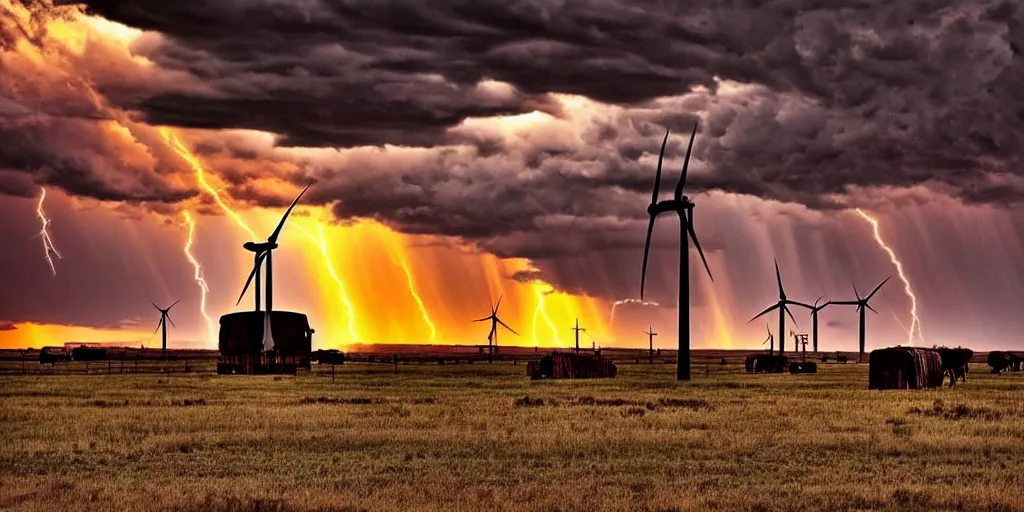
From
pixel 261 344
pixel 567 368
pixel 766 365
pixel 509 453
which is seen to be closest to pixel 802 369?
pixel 766 365

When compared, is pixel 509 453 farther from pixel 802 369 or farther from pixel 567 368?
pixel 802 369

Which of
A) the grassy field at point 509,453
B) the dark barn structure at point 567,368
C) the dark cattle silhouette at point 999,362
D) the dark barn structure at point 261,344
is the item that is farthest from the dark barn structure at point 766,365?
the grassy field at point 509,453

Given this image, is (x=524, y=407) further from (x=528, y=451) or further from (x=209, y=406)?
(x=528, y=451)

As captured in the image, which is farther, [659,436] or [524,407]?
[524,407]

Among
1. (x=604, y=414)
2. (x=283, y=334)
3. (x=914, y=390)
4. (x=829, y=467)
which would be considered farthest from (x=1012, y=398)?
(x=283, y=334)

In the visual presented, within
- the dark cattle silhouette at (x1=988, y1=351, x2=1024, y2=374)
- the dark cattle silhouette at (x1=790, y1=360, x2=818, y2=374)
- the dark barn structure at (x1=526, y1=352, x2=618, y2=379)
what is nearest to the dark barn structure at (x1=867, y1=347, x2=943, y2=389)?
the dark barn structure at (x1=526, y1=352, x2=618, y2=379)

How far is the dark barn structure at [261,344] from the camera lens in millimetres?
117250

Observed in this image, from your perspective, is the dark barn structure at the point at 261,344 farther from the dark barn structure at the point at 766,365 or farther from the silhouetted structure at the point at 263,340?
the dark barn structure at the point at 766,365

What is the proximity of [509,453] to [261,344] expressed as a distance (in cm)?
8925

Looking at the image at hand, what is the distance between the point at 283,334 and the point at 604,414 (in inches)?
3148

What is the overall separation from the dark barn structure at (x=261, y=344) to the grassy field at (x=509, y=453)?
51.1 meters

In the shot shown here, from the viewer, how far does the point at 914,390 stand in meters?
80.9

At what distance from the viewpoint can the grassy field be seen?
83.3 feet

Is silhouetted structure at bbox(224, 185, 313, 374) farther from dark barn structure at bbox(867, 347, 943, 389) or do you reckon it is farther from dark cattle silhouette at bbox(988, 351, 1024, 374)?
dark cattle silhouette at bbox(988, 351, 1024, 374)
